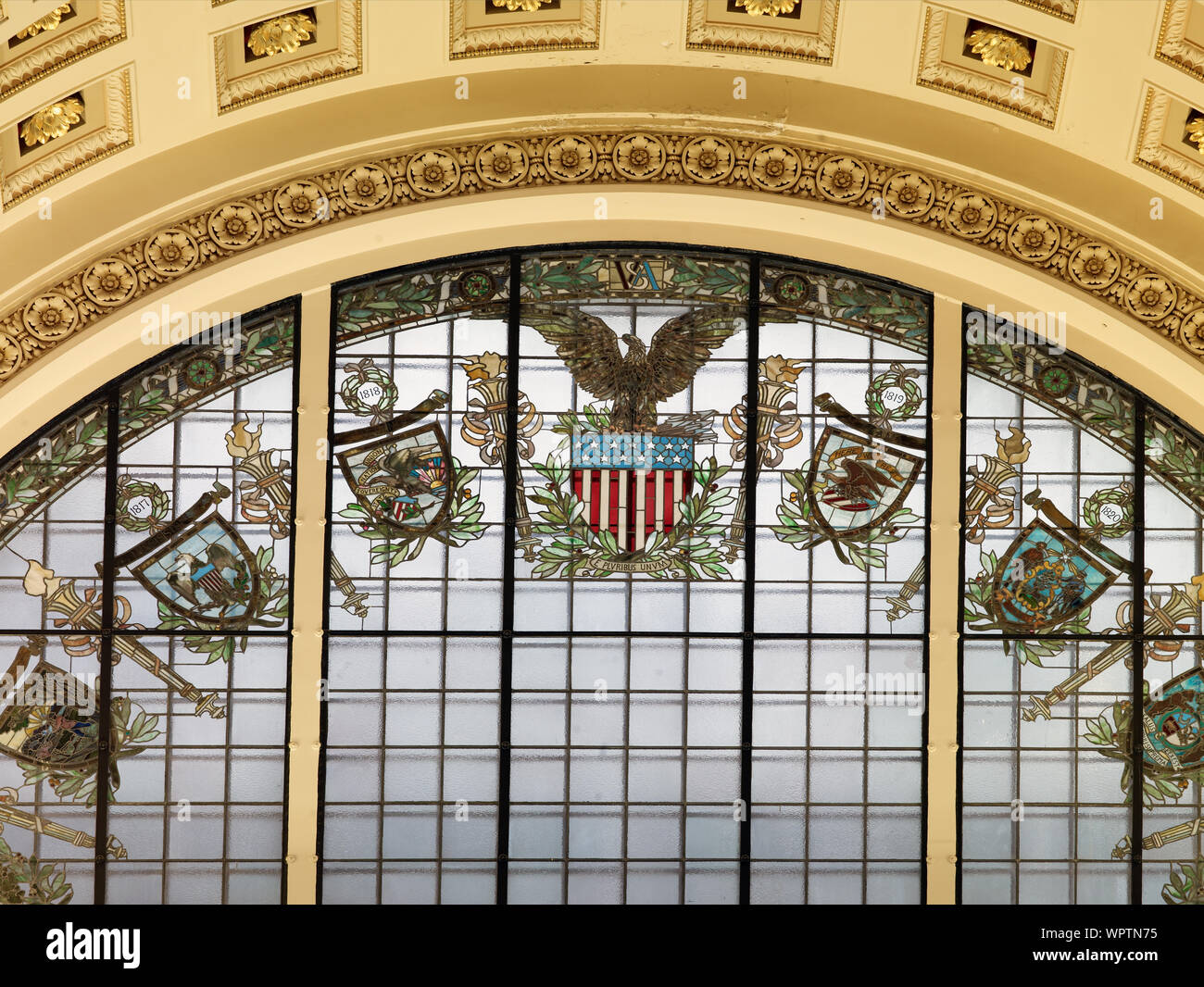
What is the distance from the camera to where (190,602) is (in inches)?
434

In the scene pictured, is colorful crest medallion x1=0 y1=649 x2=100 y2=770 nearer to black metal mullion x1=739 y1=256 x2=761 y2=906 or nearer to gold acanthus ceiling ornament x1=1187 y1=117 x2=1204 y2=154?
black metal mullion x1=739 y1=256 x2=761 y2=906

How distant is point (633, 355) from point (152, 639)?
372 cm

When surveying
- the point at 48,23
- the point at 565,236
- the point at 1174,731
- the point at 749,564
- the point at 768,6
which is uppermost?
the point at 768,6

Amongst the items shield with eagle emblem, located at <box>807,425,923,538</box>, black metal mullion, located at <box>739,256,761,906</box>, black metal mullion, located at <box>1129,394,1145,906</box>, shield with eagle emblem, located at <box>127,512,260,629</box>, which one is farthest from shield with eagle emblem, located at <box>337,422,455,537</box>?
black metal mullion, located at <box>1129,394,1145,906</box>

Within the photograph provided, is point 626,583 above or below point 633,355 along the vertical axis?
below

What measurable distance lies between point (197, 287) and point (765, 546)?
4131 millimetres

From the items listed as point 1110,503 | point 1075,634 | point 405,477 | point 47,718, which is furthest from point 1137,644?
point 47,718

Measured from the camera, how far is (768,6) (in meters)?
10.2

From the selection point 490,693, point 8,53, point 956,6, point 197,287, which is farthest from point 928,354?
point 8,53

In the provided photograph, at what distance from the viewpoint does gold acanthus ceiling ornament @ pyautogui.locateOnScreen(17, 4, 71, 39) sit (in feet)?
31.0

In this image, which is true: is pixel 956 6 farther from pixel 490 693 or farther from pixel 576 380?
pixel 490 693

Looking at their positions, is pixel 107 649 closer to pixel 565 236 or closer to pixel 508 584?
pixel 508 584

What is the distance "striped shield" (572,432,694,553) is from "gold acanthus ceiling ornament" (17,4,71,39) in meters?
4.11

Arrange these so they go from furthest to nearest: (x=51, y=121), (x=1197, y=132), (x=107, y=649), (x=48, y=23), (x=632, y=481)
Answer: (x=632, y=481), (x=107, y=649), (x=1197, y=132), (x=51, y=121), (x=48, y=23)
